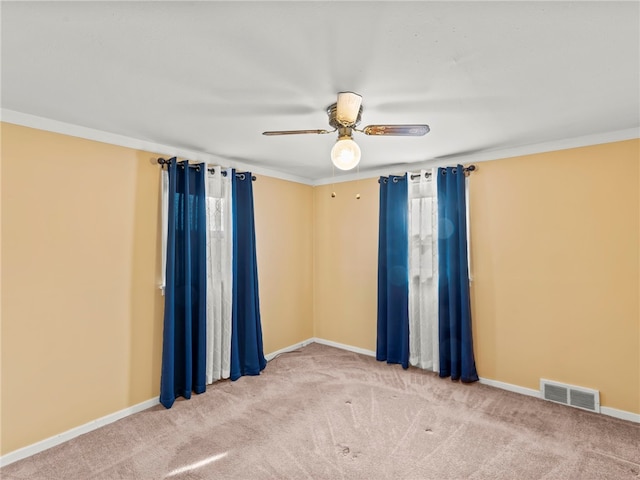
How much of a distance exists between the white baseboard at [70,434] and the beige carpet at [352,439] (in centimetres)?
5

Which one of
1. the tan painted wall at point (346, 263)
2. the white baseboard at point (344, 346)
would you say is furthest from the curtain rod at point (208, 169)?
the white baseboard at point (344, 346)

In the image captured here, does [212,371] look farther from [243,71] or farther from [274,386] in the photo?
[243,71]

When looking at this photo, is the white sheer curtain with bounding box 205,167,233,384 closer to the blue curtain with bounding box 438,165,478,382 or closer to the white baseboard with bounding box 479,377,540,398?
the blue curtain with bounding box 438,165,478,382

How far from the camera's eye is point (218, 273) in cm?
354

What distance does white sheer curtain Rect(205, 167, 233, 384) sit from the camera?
3438mm

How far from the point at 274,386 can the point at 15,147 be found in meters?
2.91

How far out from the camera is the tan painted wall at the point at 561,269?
2.77m

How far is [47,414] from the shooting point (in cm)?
243

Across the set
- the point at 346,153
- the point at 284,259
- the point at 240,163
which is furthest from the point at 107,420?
the point at 346,153

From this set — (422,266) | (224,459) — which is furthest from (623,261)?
(224,459)

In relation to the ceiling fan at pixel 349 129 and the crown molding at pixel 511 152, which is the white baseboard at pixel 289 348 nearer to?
the crown molding at pixel 511 152

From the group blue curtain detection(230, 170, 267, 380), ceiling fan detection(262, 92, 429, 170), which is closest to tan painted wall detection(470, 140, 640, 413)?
ceiling fan detection(262, 92, 429, 170)

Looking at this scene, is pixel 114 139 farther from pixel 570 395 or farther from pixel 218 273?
pixel 570 395

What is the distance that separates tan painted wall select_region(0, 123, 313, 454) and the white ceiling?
303 mm
